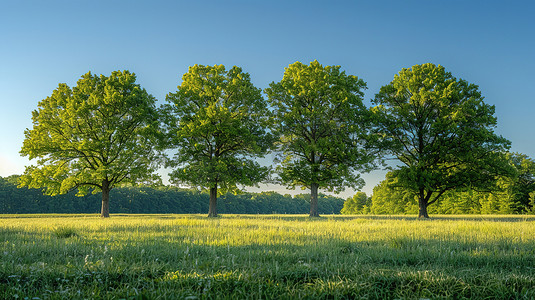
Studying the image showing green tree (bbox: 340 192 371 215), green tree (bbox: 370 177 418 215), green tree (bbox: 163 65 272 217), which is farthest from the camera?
green tree (bbox: 340 192 371 215)

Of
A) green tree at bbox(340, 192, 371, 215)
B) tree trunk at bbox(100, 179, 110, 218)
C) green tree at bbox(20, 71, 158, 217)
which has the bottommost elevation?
green tree at bbox(340, 192, 371, 215)

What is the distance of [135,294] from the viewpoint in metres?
3.34

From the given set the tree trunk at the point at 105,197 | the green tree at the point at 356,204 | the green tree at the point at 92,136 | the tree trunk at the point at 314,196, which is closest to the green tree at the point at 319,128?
the tree trunk at the point at 314,196

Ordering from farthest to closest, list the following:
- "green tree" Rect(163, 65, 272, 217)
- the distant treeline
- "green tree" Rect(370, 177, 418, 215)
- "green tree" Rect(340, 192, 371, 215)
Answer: "green tree" Rect(340, 192, 371, 215)
the distant treeline
"green tree" Rect(370, 177, 418, 215)
"green tree" Rect(163, 65, 272, 217)

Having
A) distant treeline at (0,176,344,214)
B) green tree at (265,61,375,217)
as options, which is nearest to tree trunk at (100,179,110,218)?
green tree at (265,61,375,217)

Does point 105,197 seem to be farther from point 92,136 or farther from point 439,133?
point 439,133

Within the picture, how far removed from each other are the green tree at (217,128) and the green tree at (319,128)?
6.05ft

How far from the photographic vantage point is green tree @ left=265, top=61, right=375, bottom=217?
2592cm

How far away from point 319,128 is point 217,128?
28.6 ft

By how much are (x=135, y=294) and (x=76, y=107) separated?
28.8 meters

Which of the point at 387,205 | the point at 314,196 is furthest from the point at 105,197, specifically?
the point at 387,205

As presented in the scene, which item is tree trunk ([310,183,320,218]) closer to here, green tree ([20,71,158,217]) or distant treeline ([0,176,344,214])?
green tree ([20,71,158,217])

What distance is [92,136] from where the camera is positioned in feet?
87.8

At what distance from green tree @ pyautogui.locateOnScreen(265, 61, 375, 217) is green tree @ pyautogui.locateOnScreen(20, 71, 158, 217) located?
11.6 metres
